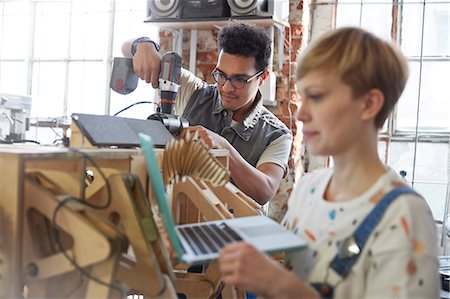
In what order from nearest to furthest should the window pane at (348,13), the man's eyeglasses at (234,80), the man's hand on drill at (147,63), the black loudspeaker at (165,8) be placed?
the man's hand on drill at (147,63), the man's eyeglasses at (234,80), the black loudspeaker at (165,8), the window pane at (348,13)

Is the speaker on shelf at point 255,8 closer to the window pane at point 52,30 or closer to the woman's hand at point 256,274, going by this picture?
the window pane at point 52,30

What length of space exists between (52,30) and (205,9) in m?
1.72

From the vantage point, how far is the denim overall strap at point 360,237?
2.85 ft

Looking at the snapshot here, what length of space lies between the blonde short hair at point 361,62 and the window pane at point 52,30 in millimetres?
3462

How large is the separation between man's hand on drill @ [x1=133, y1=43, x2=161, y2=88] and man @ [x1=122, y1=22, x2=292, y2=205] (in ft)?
0.36

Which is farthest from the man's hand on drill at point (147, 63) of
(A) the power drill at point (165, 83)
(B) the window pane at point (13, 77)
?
(B) the window pane at point (13, 77)

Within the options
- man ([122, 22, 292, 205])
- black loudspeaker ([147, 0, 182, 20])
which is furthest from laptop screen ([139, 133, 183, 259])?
black loudspeaker ([147, 0, 182, 20])

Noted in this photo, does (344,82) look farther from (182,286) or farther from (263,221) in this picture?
(182,286)

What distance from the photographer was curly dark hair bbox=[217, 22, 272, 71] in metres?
1.99

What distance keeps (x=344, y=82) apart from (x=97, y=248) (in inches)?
18.5

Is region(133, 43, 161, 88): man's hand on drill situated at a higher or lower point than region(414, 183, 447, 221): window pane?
higher

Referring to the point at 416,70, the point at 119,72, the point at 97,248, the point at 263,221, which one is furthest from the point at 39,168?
the point at 416,70

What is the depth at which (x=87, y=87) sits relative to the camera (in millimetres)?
4055

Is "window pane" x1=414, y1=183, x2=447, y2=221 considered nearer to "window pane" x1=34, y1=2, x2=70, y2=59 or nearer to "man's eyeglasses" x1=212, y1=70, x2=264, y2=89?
"man's eyeglasses" x1=212, y1=70, x2=264, y2=89
